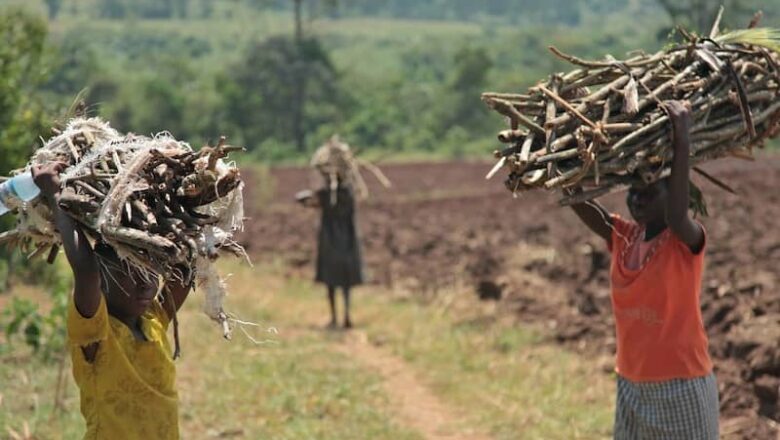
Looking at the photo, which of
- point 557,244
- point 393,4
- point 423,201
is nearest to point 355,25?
point 393,4

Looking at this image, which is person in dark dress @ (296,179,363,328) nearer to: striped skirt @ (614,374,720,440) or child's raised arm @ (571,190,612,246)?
child's raised arm @ (571,190,612,246)

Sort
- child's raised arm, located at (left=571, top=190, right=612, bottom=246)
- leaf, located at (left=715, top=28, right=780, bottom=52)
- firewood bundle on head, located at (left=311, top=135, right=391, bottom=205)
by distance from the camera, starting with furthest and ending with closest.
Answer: firewood bundle on head, located at (left=311, top=135, right=391, bottom=205) < child's raised arm, located at (left=571, top=190, right=612, bottom=246) < leaf, located at (left=715, top=28, right=780, bottom=52)

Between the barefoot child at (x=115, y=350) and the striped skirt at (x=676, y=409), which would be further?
the striped skirt at (x=676, y=409)

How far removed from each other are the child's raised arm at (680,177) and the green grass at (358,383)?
2984 millimetres

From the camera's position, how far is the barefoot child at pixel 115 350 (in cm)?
357

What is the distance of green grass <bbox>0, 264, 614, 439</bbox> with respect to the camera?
7137 millimetres

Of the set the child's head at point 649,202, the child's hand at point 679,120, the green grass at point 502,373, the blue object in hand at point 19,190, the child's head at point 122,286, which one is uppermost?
the child's hand at point 679,120

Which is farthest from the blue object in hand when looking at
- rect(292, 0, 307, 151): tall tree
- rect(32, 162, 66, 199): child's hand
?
rect(292, 0, 307, 151): tall tree

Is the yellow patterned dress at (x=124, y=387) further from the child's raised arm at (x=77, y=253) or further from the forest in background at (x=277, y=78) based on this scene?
the forest in background at (x=277, y=78)

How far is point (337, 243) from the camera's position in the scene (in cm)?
1100

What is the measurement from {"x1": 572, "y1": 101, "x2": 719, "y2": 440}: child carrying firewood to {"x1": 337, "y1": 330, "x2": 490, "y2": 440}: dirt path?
2.87 meters

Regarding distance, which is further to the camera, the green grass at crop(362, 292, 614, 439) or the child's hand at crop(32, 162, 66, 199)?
the green grass at crop(362, 292, 614, 439)

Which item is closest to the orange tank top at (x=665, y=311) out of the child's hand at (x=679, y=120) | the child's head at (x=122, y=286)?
the child's hand at (x=679, y=120)

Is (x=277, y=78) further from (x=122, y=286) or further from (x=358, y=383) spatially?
(x=122, y=286)
